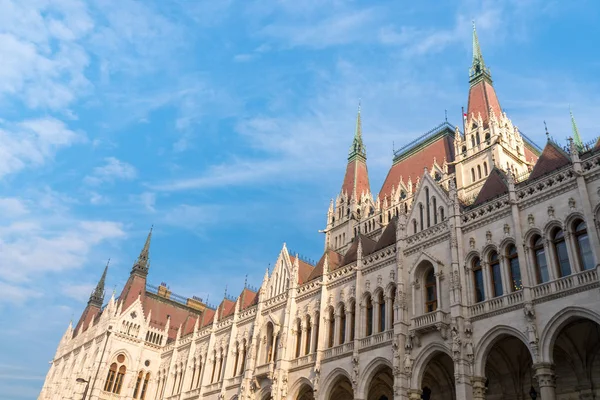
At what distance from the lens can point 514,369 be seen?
26953mm

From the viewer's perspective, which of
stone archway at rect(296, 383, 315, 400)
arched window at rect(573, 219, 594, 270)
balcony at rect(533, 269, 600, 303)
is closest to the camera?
balcony at rect(533, 269, 600, 303)

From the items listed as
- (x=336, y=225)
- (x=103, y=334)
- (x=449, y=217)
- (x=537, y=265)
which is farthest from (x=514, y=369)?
(x=103, y=334)

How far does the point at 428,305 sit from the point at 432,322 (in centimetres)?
253

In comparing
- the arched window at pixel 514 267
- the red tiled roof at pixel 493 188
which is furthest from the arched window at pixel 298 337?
the arched window at pixel 514 267

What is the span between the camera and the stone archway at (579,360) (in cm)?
2381

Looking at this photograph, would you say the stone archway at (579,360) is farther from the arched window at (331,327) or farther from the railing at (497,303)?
the arched window at (331,327)

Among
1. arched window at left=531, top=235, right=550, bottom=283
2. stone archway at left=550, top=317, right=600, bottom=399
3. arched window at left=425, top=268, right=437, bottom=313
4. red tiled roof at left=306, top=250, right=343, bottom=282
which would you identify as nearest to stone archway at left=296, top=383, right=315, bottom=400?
red tiled roof at left=306, top=250, right=343, bottom=282

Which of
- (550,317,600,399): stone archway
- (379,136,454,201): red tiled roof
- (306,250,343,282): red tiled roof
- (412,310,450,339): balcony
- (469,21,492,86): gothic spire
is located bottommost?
(550,317,600,399): stone archway

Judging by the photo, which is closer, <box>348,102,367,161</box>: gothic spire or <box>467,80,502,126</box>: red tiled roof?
<box>467,80,502,126</box>: red tiled roof

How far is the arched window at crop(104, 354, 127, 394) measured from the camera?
165ft

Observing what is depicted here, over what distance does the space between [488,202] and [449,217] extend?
242cm

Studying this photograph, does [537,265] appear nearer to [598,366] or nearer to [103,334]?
[598,366]

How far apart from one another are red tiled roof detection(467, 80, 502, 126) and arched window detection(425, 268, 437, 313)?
56.4ft

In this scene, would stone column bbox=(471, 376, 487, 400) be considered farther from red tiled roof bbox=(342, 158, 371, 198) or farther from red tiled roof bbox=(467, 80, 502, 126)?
red tiled roof bbox=(342, 158, 371, 198)
